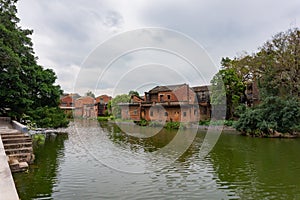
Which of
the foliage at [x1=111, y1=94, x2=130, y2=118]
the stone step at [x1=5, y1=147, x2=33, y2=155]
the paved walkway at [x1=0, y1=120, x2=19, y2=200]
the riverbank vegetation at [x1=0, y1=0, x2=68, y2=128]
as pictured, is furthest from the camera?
the foliage at [x1=111, y1=94, x2=130, y2=118]

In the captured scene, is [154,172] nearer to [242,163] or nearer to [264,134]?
[242,163]

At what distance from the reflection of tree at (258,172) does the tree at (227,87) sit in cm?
1158

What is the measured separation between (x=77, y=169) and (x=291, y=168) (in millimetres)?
6788

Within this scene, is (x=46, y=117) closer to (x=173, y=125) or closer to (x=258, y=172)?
(x=258, y=172)

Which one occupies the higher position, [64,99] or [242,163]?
[64,99]

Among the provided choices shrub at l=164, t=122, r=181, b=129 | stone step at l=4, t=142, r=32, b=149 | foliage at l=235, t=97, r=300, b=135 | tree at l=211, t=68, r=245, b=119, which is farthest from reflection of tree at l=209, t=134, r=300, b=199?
shrub at l=164, t=122, r=181, b=129

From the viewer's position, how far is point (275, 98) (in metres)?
16.4

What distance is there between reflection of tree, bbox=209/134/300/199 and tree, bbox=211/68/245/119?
11.6 meters

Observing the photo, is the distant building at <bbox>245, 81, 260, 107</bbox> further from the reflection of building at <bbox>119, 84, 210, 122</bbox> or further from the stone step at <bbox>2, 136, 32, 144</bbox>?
the stone step at <bbox>2, 136, 32, 144</bbox>

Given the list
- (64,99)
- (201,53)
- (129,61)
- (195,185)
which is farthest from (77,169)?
(64,99)

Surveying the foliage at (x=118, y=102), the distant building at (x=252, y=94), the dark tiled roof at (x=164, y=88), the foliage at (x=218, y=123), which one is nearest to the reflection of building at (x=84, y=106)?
the foliage at (x=118, y=102)

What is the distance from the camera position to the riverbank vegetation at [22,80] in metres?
10.9

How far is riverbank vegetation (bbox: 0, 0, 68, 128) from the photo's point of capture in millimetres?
10898

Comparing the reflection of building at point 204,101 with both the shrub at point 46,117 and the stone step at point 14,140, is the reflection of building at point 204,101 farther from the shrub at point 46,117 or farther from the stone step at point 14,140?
the stone step at point 14,140
